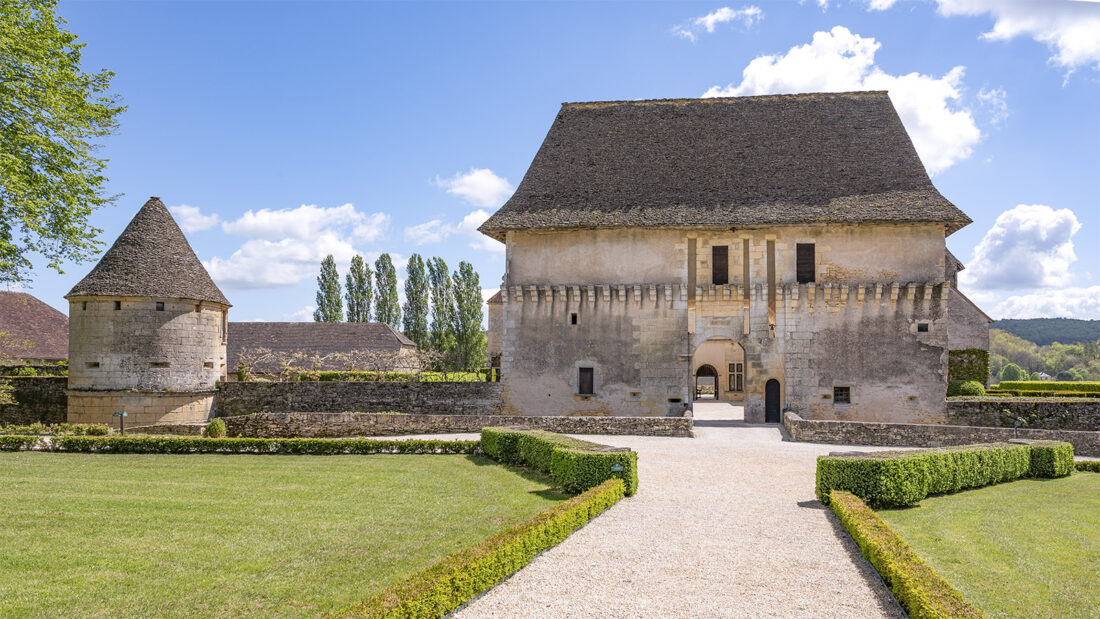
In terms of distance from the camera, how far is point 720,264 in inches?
1112

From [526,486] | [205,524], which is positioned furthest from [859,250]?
[205,524]

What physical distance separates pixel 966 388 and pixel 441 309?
35189 mm

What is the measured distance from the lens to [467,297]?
54.1 meters

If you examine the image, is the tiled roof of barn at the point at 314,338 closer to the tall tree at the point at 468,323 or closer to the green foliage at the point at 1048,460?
the tall tree at the point at 468,323

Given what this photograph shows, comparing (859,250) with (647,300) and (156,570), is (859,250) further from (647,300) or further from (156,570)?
(156,570)

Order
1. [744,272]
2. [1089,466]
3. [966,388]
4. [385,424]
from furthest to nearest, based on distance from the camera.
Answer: [966,388] → [744,272] → [385,424] → [1089,466]

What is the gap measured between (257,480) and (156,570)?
6.73m

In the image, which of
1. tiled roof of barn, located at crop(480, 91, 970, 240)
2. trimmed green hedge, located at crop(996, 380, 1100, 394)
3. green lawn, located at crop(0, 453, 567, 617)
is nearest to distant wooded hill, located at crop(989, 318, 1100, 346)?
trimmed green hedge, located at crop(996, 380, 1100, 394)

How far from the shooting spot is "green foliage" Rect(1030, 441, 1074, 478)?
16203 millimetres

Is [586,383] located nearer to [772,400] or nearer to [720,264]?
[720,264]

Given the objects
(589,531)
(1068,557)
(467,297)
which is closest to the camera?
(1068,557)

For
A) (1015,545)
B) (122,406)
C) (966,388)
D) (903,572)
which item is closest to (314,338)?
(122,406)

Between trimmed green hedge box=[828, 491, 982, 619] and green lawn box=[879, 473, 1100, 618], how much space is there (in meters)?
0.56

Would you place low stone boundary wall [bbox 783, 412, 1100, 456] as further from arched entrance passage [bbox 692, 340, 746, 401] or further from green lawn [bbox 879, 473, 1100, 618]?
arched entrance passage [bbox 692, 340, 746, 401]
